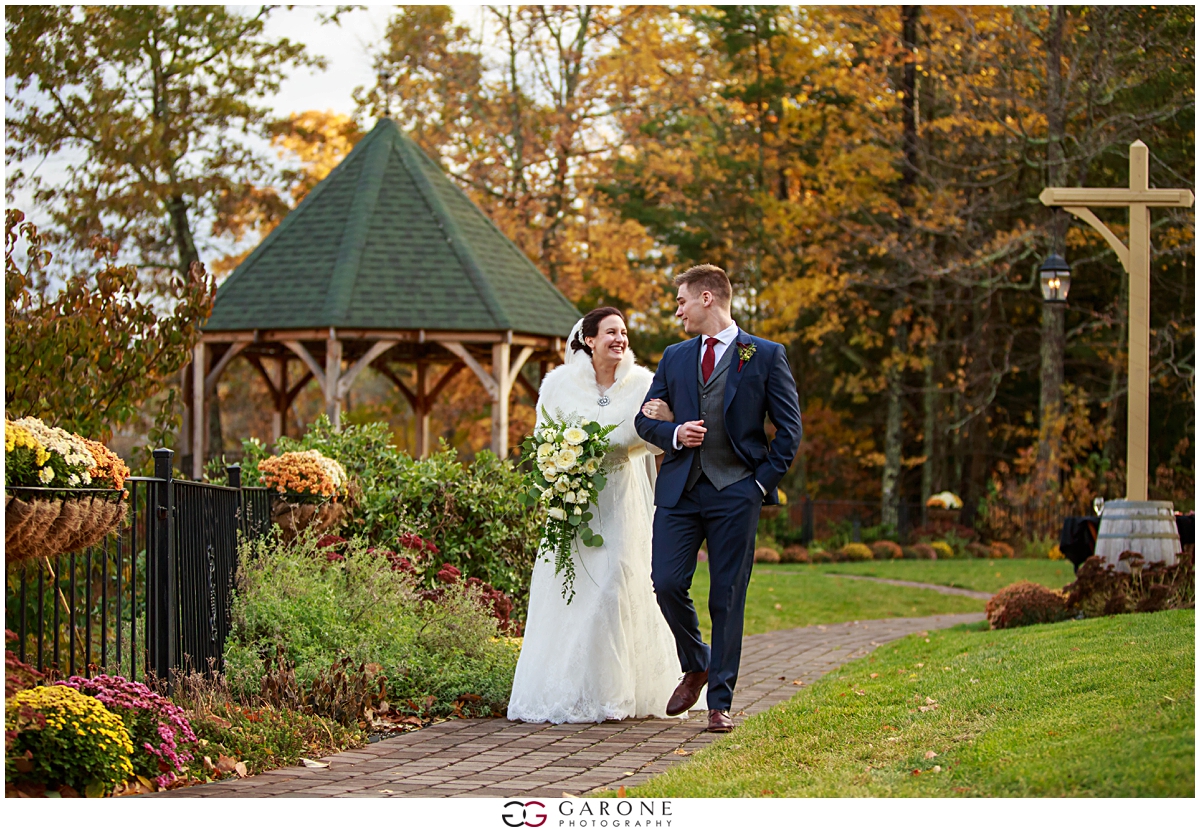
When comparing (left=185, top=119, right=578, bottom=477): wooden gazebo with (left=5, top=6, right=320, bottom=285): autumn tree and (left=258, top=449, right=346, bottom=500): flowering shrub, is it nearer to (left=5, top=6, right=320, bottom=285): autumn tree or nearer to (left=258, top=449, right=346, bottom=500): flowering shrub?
(left=5, top=6, right=320, bottom=285): autumn tree

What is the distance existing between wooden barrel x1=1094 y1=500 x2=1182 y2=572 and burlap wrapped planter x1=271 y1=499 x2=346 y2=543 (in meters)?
6.13

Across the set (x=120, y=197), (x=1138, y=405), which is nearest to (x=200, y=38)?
(x=120, y=197)

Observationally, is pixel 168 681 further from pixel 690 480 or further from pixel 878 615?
pixel 878 615

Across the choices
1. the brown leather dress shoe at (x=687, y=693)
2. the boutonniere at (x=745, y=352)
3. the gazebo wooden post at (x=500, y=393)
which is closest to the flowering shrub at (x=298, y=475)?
the brown leather dress shoe at (x=687, y=693)

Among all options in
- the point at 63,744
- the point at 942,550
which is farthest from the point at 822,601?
the point at 63,744

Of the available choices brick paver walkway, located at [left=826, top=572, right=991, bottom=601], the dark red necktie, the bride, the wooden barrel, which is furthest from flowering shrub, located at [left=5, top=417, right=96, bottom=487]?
brick paver walkway, located at [left=826, top=572, right=991, bottom=601]

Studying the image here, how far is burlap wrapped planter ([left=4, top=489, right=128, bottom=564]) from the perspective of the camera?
15.9ft

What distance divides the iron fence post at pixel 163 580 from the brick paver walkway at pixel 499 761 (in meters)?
1.14

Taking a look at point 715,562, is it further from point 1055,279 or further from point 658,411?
point 1055,279

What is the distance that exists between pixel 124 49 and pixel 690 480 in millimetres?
18730

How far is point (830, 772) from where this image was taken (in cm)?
477

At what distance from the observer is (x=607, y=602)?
6637 mm

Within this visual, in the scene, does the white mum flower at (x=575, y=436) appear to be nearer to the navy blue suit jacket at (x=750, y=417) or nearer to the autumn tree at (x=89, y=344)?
the navy blue suit jacket at (x=750, y=417)

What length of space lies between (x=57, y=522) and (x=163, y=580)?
3.95 ft
